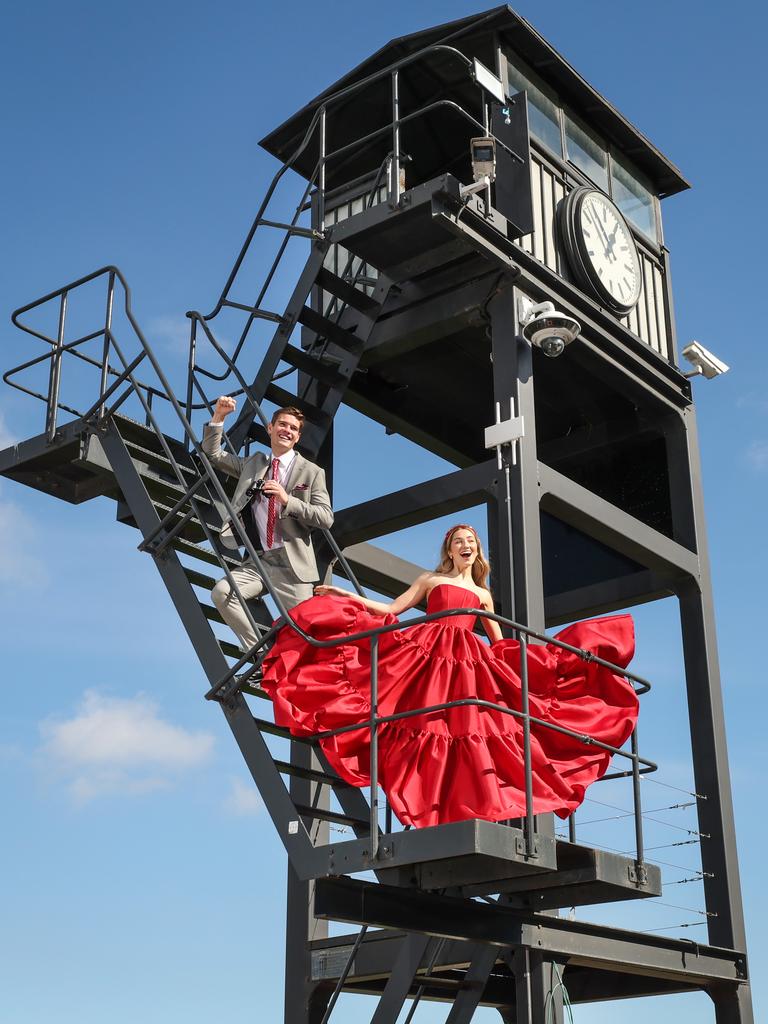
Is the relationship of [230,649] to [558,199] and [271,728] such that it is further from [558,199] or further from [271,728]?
[558,199]

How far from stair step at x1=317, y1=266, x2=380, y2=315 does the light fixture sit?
3.08 meters

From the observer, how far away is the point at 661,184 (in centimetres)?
1507

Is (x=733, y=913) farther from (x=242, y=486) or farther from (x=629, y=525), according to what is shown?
(x=242, y=486)

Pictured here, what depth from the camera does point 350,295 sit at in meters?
12.5

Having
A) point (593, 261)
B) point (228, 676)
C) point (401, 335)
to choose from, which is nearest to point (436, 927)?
point (228, 676)

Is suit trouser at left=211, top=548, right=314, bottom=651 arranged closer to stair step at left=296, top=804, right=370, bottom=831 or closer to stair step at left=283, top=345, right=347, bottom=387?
stair step at left=296, top=804, right=370, bottom=831

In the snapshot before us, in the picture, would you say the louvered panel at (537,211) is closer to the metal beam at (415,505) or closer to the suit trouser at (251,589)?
the metal beam at (415,505)

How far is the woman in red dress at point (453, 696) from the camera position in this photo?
8.57m

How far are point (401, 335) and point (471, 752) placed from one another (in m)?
4.77

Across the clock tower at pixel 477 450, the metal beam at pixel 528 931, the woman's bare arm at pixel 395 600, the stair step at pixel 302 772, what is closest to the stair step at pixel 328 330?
the clock tower at pixel 477 450

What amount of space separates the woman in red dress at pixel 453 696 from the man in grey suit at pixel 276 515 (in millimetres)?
702

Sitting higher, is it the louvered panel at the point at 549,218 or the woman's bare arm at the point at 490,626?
Result: the louvered panel at the point at 549,218

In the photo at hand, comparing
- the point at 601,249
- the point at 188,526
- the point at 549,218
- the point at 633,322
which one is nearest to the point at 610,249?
the point at 601,249

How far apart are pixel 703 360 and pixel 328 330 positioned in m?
3.62
